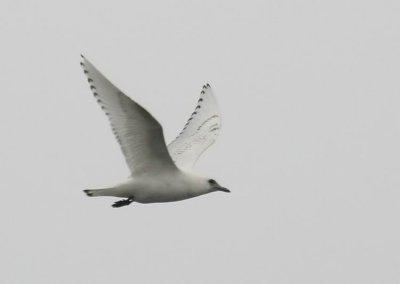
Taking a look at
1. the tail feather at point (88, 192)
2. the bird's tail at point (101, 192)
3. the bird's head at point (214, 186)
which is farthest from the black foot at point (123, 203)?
the bird's head at point (214, 186)

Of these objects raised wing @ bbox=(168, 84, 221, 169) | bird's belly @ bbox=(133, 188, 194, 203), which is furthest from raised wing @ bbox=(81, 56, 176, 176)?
raised wing @ bbox=(168, 84, 221, 169)

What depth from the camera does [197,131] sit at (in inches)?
736

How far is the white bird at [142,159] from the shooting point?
549 inches

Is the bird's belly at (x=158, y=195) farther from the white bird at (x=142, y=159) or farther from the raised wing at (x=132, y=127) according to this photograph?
the raised wing at (x=132, y=127)

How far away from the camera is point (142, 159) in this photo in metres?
15.0

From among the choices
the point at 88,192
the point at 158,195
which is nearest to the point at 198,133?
the point at 158,195

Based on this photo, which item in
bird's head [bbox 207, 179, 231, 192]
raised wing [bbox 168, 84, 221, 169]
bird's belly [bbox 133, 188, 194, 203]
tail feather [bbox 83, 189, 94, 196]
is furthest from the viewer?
raised wing [bbox 168, 84, 221, 169]

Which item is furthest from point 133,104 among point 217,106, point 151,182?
point 217,106

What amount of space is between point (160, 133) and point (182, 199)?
170 cm

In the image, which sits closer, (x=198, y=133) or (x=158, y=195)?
(x=158, y=195)

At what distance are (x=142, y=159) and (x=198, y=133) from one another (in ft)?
12.4

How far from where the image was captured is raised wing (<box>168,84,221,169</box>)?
17.6m

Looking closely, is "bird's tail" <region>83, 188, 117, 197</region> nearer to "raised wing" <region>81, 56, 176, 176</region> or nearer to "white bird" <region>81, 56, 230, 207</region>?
"white bird" <region>81, 56, 230, 207</region>

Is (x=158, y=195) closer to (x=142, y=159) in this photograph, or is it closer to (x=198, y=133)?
(x=142, y=159)
